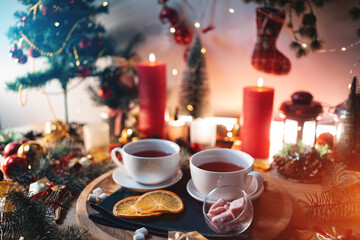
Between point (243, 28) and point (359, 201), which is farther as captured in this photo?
point (243, 28)

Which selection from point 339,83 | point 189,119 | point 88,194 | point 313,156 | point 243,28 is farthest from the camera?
point 189,119

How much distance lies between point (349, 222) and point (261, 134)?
406 millimetres

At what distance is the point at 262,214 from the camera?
69cm

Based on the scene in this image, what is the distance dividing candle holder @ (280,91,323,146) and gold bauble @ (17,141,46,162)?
30.3 inches

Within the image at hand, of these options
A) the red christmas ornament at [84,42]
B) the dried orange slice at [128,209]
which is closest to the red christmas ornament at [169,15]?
the red christmas ornament at [84,42]

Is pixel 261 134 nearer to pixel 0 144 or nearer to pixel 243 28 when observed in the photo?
pixel 243 28

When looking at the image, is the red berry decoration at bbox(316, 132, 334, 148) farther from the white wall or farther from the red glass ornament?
the red glass ornament

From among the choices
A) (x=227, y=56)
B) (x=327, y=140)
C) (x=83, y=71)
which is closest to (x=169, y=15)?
(x=227, y=56)

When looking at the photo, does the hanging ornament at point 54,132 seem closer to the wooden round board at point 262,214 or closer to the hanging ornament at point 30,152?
the hanging ornament at point 30,152

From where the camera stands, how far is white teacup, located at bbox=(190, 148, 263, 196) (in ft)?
2.23

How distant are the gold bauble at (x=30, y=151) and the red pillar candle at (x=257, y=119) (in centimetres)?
66

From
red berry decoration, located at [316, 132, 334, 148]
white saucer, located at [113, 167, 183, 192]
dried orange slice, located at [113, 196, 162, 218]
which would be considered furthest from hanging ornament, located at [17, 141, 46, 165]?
red berry decoration, located at [316, 132, 334, 148]

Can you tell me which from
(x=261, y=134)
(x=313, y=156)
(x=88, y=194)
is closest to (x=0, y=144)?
(x=88, y=194)

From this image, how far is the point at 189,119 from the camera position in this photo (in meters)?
1.28
